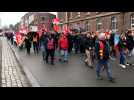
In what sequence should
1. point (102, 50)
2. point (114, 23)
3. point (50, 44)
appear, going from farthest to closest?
point (114, 23) → point (50, 44) → point (102, 50)

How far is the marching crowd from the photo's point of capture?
1159 cm

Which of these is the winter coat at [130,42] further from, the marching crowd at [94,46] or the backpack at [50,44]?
the backpack at [50,44]

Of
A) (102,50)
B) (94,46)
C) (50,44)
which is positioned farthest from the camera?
(50,44)

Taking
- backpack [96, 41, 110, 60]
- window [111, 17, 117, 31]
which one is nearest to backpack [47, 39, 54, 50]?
backpack [96, 41, 110, 60]

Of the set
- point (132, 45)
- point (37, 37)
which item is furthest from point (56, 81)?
point (37, 37)

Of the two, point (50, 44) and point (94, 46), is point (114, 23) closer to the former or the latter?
point (50, 44)

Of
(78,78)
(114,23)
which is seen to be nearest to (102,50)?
(78,78)

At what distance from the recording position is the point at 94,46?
588 inches

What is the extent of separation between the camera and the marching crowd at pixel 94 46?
38.0ft

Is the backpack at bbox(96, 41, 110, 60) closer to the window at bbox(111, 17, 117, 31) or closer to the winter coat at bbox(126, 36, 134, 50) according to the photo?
the winter coat at bbox(126, 36, 134, 50)
